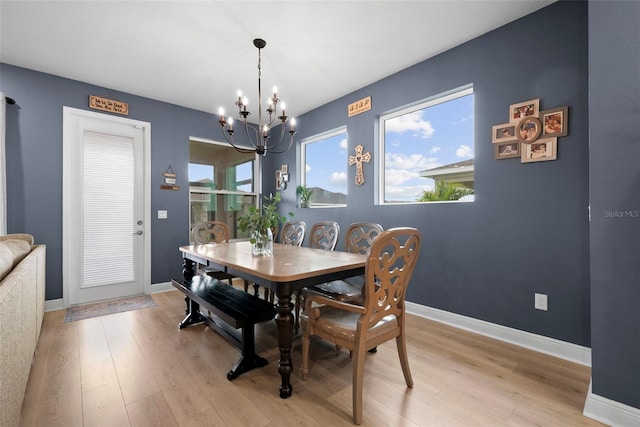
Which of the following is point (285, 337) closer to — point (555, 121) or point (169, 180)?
point (555, 121)

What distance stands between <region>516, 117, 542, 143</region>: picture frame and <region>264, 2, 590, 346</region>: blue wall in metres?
0.13

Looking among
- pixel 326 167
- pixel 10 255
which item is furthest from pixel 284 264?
pixel 326 167

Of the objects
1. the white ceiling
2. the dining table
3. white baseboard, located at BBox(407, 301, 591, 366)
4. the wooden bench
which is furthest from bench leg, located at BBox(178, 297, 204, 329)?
the white ceiling

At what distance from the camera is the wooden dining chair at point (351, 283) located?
2065 mm

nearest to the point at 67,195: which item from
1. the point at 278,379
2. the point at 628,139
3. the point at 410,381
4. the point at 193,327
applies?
the point at 193,327

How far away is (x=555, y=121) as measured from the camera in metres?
2.03

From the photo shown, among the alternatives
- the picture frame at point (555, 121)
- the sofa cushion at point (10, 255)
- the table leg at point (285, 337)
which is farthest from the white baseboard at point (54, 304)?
the picture frame at point (555, 121)

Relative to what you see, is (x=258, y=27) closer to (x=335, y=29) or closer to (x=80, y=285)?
(x=335, y=29)

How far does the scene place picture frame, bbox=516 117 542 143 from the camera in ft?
6.88

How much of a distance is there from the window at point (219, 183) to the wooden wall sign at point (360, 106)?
86.5 inches

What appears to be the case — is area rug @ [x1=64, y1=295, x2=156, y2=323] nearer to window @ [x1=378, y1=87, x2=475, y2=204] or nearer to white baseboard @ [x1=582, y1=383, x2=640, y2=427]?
window @ [x1=378, y1=87, x2=475, y2=204]

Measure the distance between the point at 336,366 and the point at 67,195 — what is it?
11.8ft

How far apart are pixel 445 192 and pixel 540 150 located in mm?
838

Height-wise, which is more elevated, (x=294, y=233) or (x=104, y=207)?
(x=104, y=207)
